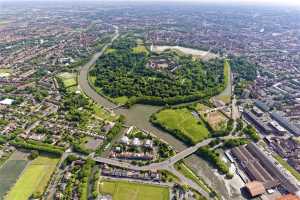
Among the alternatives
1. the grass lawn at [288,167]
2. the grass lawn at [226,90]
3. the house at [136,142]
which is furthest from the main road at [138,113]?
the grass lawn at [226,90]

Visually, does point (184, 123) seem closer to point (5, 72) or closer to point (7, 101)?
point (7, 101)

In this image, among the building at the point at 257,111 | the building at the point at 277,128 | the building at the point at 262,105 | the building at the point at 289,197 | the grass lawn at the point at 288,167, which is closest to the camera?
the building at the point at 289,197

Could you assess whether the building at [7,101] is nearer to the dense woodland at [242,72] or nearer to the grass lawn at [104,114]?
the grass lawn at [104,114]

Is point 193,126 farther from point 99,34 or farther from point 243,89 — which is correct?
point 99,34

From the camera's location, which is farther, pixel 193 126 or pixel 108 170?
pixel 193 126

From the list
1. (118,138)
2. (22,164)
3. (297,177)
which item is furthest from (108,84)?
(297,177)
